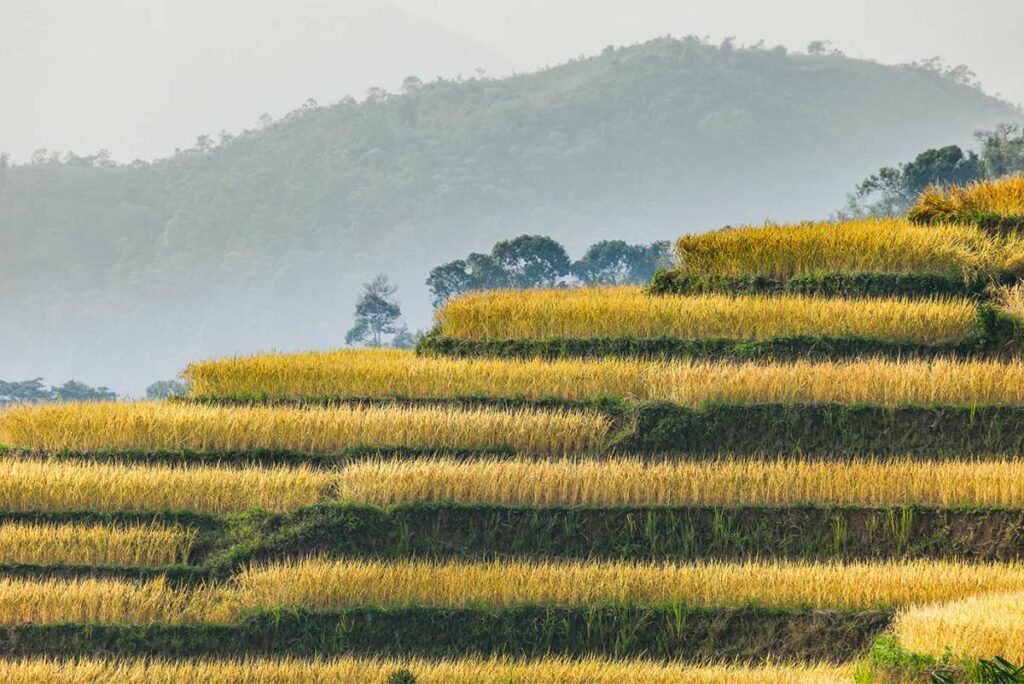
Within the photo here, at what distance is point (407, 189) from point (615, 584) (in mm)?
128301

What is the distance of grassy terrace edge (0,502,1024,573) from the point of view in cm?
1396

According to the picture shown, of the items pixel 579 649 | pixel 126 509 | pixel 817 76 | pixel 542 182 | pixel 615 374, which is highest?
pixel 817 76

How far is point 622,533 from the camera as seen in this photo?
14.0 m

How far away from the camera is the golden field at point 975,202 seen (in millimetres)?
20266

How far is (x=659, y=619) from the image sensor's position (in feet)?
41.0

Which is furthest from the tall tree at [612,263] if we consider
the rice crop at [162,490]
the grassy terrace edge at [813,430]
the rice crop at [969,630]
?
the rice crop at [969,630]

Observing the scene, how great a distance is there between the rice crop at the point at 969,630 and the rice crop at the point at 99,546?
689 centimetres

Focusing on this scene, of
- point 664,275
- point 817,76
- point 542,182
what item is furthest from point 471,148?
point 664,275

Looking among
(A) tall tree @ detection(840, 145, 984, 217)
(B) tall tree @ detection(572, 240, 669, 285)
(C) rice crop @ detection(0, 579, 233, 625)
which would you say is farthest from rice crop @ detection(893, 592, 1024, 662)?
(B) tall tree @ detection(572, 240, 669, 285)

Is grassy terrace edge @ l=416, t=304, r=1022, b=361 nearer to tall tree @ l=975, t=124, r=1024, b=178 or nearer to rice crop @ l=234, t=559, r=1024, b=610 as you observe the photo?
rice crop @ l=234, t=559, r=1024, b=610

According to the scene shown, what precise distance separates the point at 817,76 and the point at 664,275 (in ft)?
507

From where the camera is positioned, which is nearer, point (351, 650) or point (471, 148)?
point (351, 650)

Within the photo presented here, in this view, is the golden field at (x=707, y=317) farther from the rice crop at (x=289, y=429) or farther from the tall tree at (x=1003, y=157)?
the tall tree at (x=1003, y=157)

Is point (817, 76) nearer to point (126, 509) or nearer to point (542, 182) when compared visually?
point (542, 182)
